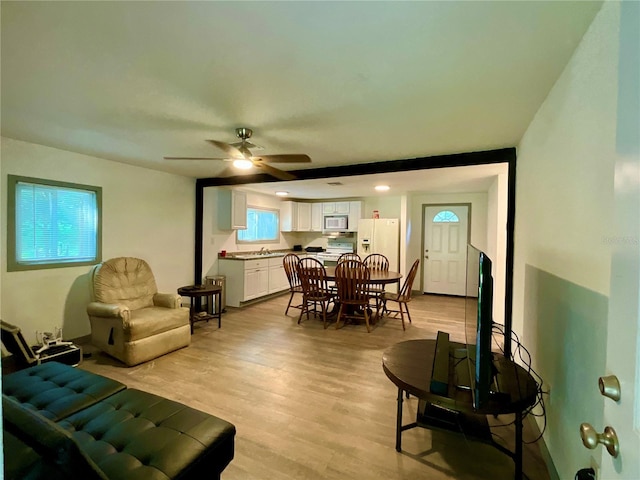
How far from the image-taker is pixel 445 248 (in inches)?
250

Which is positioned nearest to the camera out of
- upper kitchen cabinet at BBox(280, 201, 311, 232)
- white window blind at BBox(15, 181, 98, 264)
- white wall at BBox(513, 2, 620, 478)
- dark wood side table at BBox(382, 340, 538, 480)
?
white wall at BBox(513, 2, 620, 478)

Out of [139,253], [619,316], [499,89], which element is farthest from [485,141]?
[139,253]

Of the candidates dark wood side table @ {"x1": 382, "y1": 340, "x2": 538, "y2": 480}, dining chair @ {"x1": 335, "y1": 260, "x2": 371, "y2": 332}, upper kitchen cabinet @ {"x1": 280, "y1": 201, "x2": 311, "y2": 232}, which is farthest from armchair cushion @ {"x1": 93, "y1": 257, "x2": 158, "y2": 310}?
upper kitchen cabinet @ {"x1": 280, "y1": 201, "x2": 311, "y2": 232}

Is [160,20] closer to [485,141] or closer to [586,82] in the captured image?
[586,82]

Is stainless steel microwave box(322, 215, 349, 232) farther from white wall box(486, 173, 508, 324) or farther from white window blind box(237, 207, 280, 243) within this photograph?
white wall box(486, 173, 508, 324)

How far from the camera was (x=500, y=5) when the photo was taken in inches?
46.7

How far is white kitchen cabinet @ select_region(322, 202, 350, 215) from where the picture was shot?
7.02 meters

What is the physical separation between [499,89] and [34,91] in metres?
3.09

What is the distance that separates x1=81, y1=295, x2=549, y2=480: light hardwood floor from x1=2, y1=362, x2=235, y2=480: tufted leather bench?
0.48 m

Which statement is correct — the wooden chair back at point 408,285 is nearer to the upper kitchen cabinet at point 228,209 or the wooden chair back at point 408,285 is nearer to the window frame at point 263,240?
the upper kitchen cabinet at point 228,209

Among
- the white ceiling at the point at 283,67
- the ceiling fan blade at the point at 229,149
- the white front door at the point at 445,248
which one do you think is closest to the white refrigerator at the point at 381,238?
the white front door at the point at 445,248

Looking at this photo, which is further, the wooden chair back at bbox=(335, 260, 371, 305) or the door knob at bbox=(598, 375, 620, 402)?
the wooden chair back at bbox=(335, 260, 371, 305)

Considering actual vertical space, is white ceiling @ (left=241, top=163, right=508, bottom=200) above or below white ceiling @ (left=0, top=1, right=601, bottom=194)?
below

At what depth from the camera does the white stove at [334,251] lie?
6867 mm
